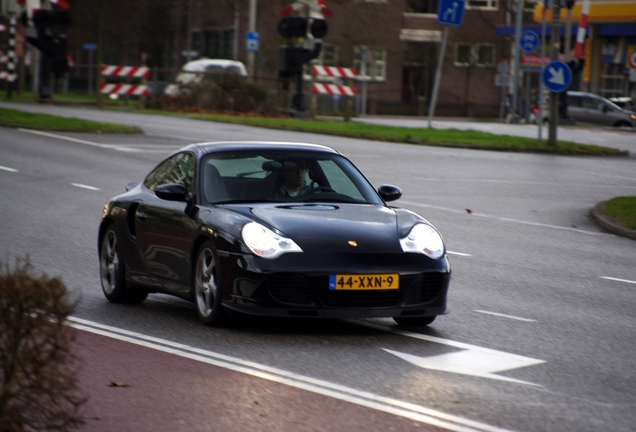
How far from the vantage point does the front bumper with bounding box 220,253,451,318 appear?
8.10 metres

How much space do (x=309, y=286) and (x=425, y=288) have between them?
85 centimetres

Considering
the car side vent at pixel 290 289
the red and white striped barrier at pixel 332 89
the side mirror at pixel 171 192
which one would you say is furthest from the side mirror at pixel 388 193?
the red and white striped barrier at pixel 332 89

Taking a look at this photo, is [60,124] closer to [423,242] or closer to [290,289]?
[423,242]

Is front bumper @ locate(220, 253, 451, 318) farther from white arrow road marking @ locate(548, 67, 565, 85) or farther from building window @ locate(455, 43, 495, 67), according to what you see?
building window @ locate(455, 43, 495, 67)

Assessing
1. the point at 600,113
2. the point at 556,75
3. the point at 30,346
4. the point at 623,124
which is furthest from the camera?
the point at 623,124

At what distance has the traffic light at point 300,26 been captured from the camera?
39.6 metres

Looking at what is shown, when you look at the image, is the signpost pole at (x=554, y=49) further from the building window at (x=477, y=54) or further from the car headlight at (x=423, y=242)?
the building window at (x=477, y=54)

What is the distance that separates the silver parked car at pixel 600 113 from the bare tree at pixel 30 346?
51.3 metres

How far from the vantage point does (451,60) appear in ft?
241

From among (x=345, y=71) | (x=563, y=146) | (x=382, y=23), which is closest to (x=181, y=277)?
(x=563, y=146)

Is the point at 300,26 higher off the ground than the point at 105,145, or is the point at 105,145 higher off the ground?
the point at 300,26

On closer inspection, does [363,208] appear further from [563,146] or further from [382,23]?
[382,23]

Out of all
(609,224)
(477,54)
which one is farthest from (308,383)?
(477,54)

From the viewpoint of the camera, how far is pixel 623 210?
18.0 meters
